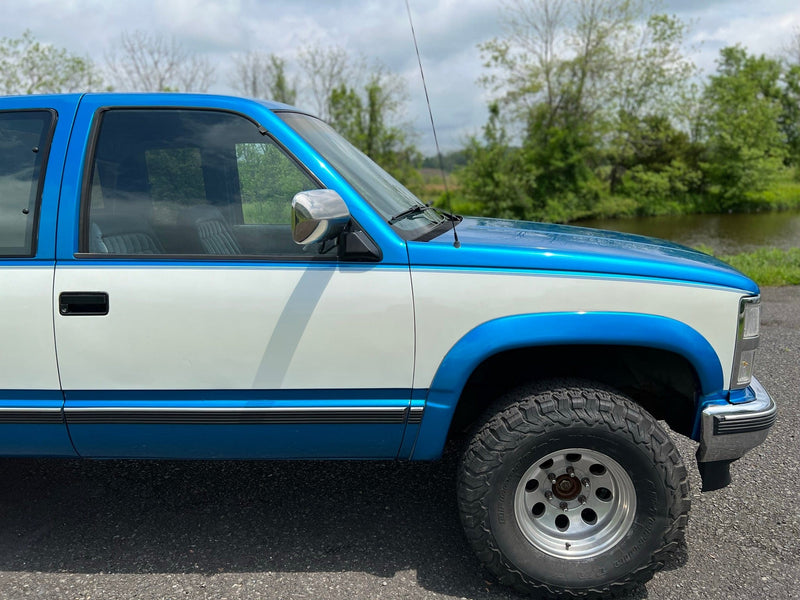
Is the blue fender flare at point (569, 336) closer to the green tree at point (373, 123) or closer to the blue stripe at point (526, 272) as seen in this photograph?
the blue stripe at point (526, 272)

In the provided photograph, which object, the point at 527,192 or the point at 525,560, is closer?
the point at 525,560

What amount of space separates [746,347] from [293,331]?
178 cm

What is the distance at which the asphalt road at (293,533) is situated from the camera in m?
2.80

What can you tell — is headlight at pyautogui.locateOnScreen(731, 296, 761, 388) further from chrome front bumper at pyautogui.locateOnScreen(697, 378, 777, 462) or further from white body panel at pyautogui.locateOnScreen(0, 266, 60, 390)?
white body panel at pyautogui.locateOnScreen(0, 266, 60, 390)

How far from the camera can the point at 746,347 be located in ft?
8.81

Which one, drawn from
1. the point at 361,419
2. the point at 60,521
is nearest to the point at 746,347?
the point at 361,419

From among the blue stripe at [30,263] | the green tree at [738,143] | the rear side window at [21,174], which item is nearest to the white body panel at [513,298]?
the blue stripe at [30,263]

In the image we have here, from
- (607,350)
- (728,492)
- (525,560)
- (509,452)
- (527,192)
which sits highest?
(607,350)

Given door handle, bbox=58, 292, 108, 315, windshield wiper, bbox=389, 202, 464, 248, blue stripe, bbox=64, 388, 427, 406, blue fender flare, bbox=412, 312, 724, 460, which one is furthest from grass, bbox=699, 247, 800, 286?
door handle, bbox=58, 292, 108, 315

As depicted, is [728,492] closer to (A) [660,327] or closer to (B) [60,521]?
(A) [660,327]

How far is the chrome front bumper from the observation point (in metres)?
2.64

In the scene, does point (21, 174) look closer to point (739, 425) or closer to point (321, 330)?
point (321, 330)

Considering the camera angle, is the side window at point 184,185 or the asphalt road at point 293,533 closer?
the side window at point 184,185

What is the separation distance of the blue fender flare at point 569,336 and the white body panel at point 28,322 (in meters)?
1.51
